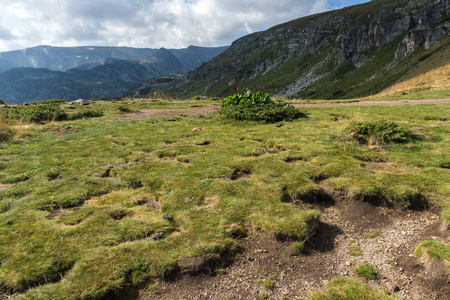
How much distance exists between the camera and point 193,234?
6.79m

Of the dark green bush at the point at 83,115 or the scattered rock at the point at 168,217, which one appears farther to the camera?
the dark green bush at the point at 83,115

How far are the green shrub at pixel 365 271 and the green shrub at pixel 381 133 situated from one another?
9415 mm

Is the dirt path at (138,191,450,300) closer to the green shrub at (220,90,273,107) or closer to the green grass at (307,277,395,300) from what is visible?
the green grass at (307,277,395,300)

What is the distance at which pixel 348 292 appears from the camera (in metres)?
4.96

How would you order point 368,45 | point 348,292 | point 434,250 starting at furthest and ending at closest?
point 368,45, point 434,250, point 348,292

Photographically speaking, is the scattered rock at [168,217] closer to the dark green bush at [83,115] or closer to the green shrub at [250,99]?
the green shrub at [250,99]

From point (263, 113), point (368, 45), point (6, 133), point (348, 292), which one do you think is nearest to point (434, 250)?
point (348, 292)

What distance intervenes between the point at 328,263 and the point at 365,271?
85 centimetres

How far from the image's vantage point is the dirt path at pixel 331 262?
209 inches

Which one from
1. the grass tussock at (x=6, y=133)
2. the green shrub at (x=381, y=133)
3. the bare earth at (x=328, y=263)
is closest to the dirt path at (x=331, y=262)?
the bare earth at (x=328, y=263)

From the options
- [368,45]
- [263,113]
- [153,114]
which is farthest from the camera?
[368,45]

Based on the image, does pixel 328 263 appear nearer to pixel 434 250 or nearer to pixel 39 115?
pixel 434 250

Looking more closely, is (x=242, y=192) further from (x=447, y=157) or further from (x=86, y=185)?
(x=447, y=157)

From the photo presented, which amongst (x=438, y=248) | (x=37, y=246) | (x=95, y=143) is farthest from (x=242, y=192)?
(x=95, y=143)
